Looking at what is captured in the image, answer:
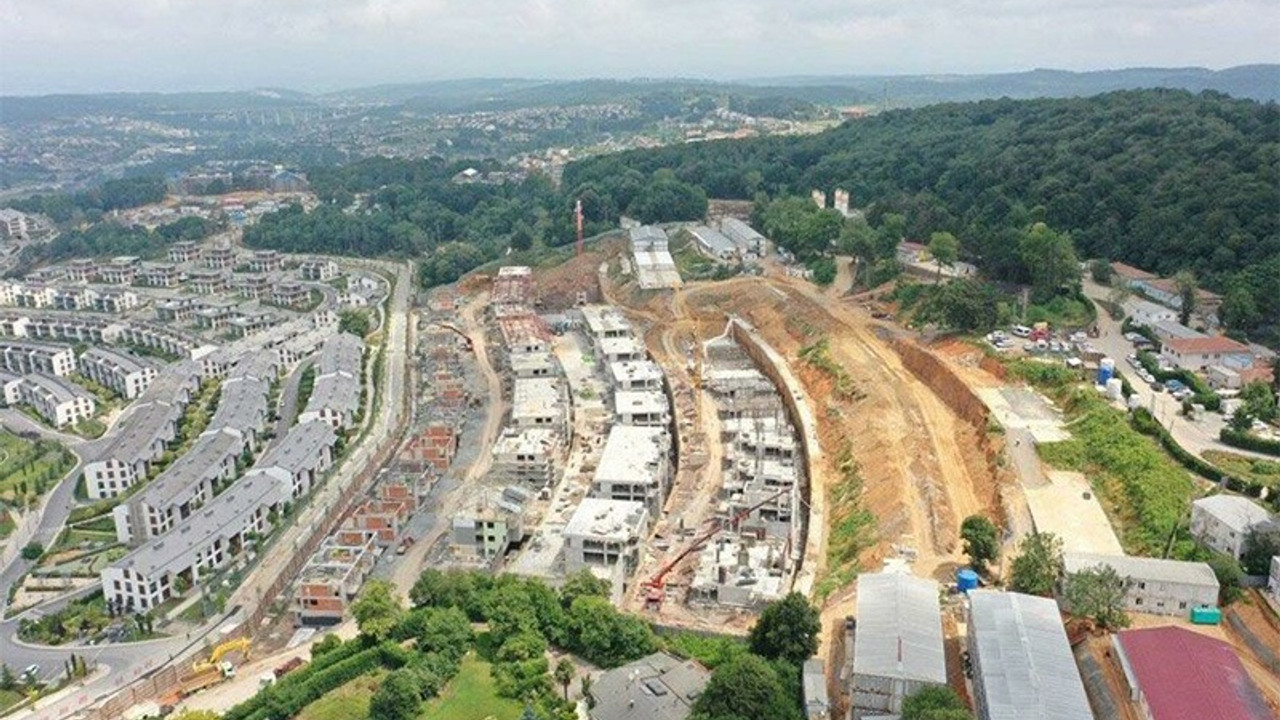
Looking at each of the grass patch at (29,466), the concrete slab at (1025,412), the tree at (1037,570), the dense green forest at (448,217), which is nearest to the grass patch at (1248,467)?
the concrete slab at (1025,412)

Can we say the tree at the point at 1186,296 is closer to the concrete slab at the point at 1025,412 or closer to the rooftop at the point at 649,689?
the concrete slab at the point at 1025,412

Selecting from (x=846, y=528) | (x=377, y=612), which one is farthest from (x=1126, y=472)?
(x=377, y=612)

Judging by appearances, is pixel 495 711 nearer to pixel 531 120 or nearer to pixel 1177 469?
pixel 1177 469

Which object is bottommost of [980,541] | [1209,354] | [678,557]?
[678,557]

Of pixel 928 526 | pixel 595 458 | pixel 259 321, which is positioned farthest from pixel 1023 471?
pixel 259 321

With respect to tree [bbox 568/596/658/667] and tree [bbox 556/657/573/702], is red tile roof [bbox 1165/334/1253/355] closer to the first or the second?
tree [bbox 568/596/658/667]

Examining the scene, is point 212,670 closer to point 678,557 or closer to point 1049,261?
point 678,557

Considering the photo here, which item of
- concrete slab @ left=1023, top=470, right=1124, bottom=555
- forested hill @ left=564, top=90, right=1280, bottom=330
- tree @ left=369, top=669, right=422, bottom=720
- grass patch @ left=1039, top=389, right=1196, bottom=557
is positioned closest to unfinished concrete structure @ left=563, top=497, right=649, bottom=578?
tree @ left=369, top=669, right=422, bottom=720
